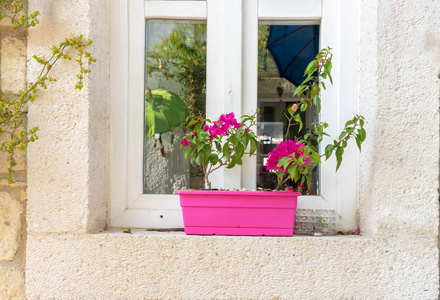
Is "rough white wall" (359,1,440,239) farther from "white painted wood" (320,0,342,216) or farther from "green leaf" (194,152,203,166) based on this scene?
"green leaf" (194,152,203,166)

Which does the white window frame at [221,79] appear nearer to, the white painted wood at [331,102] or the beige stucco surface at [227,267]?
the white painted wood at [331,102]

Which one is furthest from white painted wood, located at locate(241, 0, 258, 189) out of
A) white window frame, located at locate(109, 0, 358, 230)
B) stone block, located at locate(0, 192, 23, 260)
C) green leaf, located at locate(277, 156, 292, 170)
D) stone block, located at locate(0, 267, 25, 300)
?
stone block, located at locate(0, 267, 25, 300)

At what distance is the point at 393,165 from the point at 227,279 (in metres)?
0.78


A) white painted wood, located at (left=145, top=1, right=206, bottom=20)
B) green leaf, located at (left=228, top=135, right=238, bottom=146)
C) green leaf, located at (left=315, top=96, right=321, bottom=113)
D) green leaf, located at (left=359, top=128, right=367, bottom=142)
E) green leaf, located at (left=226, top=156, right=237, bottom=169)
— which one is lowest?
green leaf, located at (left=226, top=156, right=237, bottom=169)

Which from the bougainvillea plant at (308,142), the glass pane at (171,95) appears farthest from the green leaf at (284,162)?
the glass pane at (171,95)

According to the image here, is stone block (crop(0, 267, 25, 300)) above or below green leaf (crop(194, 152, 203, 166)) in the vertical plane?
below

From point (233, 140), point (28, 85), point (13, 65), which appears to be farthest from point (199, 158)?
point (13, 65)

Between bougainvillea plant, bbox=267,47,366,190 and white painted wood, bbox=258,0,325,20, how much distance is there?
247 millimetres

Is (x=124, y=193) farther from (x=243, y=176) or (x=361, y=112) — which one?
(x=361, y=112)

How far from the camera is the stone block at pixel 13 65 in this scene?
5.63 ft

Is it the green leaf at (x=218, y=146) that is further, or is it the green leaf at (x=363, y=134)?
the green leaf at (x=218, y=146)

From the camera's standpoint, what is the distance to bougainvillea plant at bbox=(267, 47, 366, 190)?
1605 millimetres

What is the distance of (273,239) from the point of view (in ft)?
5.30

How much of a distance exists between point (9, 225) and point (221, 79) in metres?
1.07
